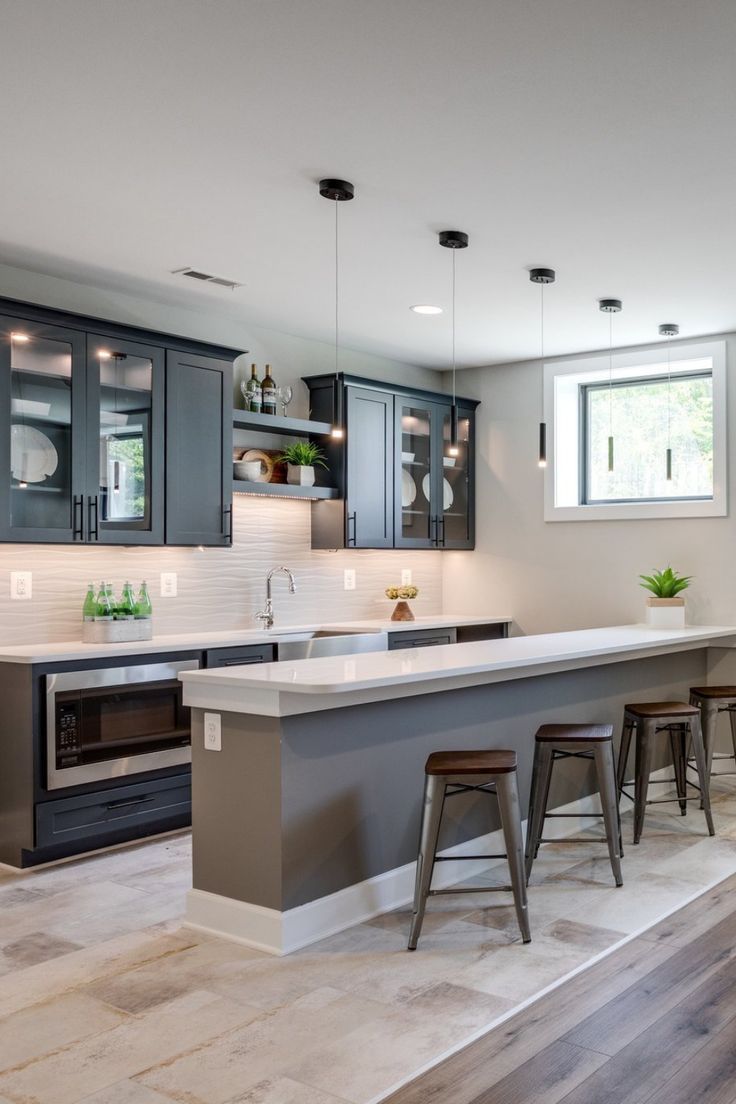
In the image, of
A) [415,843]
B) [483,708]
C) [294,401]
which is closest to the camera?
[415,843]

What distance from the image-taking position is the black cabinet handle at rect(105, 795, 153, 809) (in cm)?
438

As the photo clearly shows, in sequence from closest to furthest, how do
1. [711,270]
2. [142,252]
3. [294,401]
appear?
[142,252]
[711,270]
[294,401]

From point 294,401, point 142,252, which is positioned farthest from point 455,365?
point 142,252

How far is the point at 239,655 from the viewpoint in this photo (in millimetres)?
4918

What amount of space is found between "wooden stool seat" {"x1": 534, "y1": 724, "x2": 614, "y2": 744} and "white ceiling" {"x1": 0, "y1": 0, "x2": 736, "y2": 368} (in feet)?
6.55

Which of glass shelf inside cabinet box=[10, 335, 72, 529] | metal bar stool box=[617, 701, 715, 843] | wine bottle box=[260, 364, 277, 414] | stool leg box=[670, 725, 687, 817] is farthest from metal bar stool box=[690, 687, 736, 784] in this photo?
glass shelf inside cabinet box=[10, 335, 72, 529]

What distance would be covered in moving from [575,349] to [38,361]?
349cm

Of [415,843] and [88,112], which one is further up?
[88,112]

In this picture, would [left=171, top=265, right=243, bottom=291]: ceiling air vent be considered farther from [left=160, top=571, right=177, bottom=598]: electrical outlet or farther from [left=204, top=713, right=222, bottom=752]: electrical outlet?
[left=204, top=713, right=222, bottom=752]: electrical outlet

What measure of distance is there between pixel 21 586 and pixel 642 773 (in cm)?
296

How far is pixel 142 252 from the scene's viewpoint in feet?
14.3

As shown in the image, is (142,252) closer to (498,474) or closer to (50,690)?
(50,690)

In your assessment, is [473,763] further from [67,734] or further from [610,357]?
[610,357]

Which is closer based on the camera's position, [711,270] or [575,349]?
[711,270]
